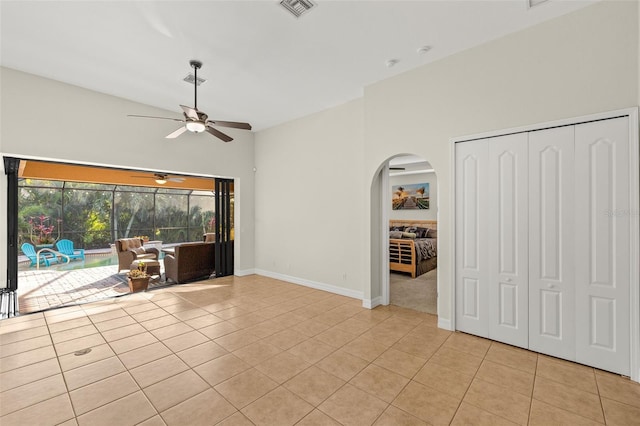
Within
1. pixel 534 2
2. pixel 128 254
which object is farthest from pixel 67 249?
pixel 534 2

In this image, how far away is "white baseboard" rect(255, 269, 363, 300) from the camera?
4.83 meters

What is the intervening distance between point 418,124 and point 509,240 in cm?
184

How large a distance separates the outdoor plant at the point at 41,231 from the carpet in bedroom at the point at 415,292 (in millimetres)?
11621

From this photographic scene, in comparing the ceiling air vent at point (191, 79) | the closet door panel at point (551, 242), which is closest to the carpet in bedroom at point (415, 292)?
the closet door panel at point (551, 242)

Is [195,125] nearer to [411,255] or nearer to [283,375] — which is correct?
[283,375]

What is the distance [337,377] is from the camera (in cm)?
247

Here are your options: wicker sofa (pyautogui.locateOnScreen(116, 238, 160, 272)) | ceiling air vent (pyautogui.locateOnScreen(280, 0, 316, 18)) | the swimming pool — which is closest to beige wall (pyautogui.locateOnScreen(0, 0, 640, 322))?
ceiling air vent (pyautogui.locateOnScreen(280, 0, 316, 18))

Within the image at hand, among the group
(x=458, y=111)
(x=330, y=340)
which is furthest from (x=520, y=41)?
(x=330, y=340)

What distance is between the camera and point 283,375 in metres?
2.51

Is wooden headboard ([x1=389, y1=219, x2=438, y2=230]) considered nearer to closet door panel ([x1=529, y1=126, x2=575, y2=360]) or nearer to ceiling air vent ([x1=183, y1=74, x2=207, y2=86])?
closet door panel ([x1=529, y1=126, x2=575, y2=360])

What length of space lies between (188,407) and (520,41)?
4700 millimetres

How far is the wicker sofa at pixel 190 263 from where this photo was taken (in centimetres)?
610

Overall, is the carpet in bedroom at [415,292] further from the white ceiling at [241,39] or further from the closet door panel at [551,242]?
the white ceiling at [241,39]

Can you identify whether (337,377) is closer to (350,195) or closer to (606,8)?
(350,195)
